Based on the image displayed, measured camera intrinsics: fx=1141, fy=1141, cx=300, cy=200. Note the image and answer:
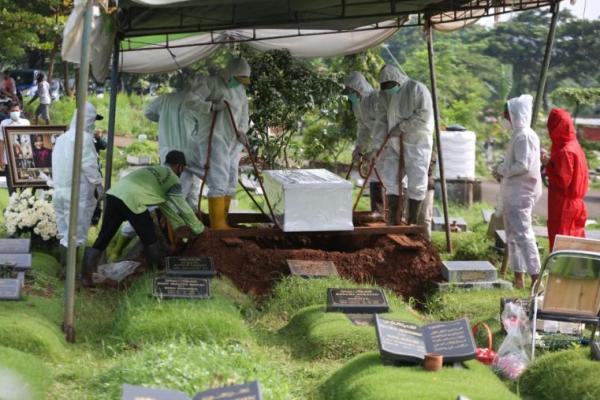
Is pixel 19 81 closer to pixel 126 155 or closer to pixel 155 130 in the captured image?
pixel 155 130

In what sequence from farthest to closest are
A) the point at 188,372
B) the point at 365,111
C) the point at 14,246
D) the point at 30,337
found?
the point at 365,111 < the point at 14,246 < the point at 30,337 < the point at 188,372

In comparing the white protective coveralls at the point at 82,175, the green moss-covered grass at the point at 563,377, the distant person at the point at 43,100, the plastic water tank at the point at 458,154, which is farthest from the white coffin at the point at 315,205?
the distant person at the point at 43,100

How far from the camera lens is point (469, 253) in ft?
42.6

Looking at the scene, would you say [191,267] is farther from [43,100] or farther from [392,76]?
[43,100]

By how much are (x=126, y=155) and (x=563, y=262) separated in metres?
16.6

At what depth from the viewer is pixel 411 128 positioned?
1262 cm

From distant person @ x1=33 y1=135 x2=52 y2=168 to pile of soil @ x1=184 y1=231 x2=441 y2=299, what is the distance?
3.30 m

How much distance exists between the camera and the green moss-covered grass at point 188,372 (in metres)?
6.27

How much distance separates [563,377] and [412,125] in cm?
606

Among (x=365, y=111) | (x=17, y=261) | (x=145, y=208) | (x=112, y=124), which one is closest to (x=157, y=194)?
(x=145, y=208)

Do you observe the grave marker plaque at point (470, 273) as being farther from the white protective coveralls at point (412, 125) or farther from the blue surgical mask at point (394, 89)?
the blue surgical mask at point (394, 89)

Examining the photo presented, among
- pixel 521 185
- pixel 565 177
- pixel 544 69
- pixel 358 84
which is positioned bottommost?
pixel 521 185

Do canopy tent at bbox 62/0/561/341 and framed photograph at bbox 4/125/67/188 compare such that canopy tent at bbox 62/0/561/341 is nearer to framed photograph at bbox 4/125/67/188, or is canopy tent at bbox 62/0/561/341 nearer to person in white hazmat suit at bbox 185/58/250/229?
person in white hazmat suit at bbox 185/58/250/229

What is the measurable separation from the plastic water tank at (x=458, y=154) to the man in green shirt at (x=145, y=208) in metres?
9.68
